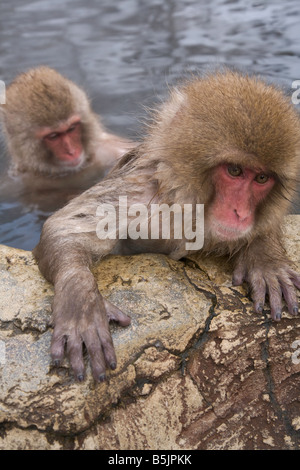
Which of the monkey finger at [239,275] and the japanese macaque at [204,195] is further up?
the japanese macaque at [204,195]

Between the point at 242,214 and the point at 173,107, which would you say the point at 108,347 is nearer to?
the point at 242,214

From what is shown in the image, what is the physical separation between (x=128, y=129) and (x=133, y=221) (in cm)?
423

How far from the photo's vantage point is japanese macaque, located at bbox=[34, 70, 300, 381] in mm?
2891

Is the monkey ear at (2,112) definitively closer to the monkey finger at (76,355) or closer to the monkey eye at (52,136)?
the monkey eye at (52,136)

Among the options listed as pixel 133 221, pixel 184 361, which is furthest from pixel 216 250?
pixel 184 361

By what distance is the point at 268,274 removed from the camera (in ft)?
11.1

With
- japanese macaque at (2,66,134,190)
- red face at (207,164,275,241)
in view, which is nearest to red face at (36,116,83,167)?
japanese macaque at (2,66,134,190)

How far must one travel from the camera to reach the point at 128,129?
24.5 ft

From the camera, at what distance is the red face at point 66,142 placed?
622 cm

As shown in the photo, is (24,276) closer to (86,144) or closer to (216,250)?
(216,250)

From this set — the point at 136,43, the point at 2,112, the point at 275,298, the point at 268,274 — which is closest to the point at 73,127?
the point at 2,112

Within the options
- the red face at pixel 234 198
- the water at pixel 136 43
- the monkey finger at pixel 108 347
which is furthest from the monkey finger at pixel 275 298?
the water at pixel 136 43

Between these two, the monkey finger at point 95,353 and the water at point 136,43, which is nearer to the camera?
the monkey finger at point 95,353

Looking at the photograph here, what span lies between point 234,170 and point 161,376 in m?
1.08
